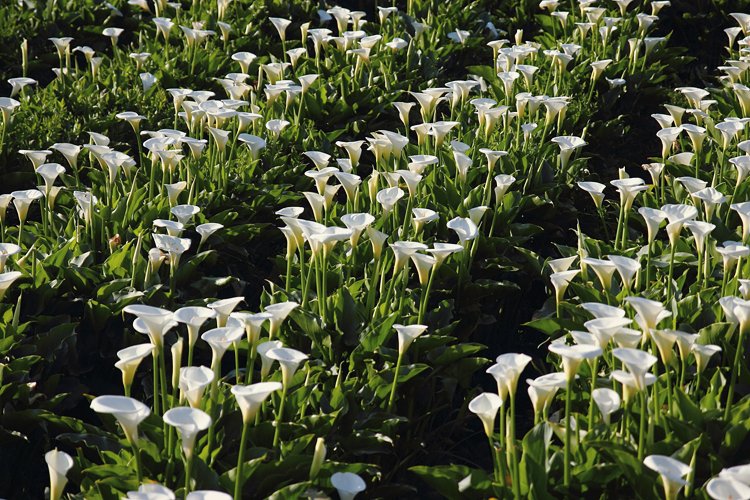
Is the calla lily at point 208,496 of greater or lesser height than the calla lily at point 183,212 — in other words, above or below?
above

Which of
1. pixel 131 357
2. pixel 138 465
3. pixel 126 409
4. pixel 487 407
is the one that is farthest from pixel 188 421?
pixel 487 407

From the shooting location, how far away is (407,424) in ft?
11.4

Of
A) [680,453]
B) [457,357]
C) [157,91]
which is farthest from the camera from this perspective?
[157,91]

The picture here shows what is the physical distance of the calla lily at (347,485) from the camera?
241 cm

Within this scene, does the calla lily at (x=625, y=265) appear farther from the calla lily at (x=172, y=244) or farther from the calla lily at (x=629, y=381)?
the calla lily at (x=172, y=244)

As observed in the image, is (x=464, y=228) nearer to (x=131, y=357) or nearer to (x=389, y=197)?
(x=389, y=197)

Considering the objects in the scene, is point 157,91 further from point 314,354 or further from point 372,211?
point 314,354

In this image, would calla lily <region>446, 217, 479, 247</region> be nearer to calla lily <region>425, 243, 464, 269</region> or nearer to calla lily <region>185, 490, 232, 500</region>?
calla lily <region>425, 243, 464, 269</region>

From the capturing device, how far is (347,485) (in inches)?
95.7

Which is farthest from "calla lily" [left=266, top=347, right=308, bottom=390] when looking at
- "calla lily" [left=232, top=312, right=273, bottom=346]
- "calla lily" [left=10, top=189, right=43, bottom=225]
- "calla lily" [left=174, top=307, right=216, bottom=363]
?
"calla lily" [left=10, top=189, right=43, bottom=225]

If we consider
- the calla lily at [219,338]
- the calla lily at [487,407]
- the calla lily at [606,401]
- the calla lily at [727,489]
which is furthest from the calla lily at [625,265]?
the calla lily at [219,338]

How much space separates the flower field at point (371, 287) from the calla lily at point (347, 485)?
1 cm

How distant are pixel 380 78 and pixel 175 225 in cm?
306

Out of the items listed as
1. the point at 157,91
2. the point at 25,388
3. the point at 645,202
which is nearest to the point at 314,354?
the point at 25,388
